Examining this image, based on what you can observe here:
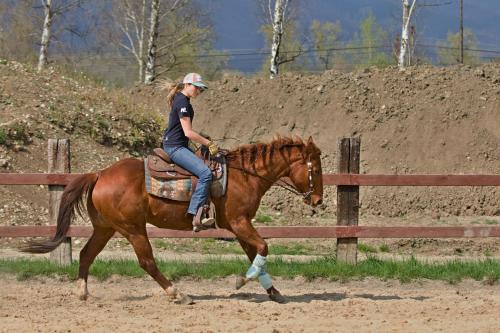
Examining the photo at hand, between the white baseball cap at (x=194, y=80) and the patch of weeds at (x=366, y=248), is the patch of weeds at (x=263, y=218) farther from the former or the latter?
the white baseball cap at (x=194, y=80)

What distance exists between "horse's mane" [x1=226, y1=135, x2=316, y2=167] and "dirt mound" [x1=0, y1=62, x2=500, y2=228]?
26.5 feet

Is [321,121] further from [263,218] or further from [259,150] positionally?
[259,150]

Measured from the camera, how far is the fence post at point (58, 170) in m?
11.5

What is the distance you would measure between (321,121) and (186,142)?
16.0 meters

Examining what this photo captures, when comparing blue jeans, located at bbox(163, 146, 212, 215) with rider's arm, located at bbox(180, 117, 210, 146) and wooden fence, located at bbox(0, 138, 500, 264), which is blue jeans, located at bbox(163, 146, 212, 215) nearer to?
rider's arm, located at bbox(180, 117, 210, 146)

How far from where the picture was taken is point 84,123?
2047 centimetres

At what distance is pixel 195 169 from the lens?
30.5 ft

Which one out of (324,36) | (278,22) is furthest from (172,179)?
(324,36)

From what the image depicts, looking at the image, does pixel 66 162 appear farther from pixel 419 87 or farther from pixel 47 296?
pixel 419 87

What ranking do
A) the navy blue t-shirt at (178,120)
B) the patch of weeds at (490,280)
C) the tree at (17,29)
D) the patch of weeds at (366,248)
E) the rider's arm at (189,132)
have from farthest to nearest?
the tree at (17,29), the patch of weeds at (366,248), the patch of weeds at (490,280), the navy blue t-shirt at (178,120), the rider's arm at (189,132)

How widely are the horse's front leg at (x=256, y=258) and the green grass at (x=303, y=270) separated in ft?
4.98

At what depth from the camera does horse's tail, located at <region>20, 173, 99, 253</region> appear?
9.42m

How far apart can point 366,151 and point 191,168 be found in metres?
15.0

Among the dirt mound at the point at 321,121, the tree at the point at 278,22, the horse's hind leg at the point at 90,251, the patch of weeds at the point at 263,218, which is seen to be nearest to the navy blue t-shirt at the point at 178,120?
the horse's hind leg at the point at 90,251
